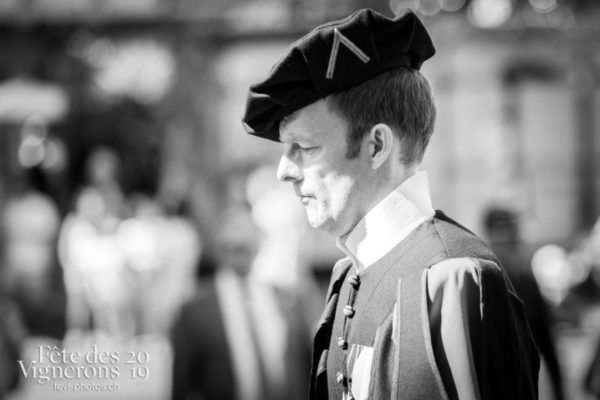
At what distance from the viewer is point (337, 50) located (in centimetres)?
154

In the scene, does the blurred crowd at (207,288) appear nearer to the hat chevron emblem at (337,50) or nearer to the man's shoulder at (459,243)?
the man's shoulder at (459,243)

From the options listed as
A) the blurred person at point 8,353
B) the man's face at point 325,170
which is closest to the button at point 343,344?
the man's face at point 325,170

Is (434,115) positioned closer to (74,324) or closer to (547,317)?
(547,317)

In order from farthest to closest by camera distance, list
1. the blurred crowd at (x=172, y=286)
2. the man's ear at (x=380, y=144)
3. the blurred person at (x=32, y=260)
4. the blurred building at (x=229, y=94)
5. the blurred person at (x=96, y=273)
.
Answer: the blurred building at (x=229, y=94)
the blurred person at (x=32, y=260)
the blurred person at (x=96, y=273)
the blurred crowd at (x=172, y=286)
the man's ear at (x=380, y=144)

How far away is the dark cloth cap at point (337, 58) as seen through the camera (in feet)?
5.05

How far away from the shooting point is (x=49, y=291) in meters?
9.30

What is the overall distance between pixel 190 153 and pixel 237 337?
25.4 feet

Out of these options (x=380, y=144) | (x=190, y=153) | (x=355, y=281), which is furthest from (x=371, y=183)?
(x=190, y=153)

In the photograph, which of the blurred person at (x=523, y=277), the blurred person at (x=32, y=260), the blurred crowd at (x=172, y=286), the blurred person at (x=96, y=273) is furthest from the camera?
the blurred person at (x=32, y=260)

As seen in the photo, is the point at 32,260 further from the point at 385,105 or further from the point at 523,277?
the point at 385,105

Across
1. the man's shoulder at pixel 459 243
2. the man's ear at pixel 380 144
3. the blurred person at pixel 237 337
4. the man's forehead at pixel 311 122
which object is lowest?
the blurred person at pixel 237 337

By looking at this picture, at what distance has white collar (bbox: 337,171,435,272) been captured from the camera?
1.60 m

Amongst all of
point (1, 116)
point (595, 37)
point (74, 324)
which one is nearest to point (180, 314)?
point (74, 324)

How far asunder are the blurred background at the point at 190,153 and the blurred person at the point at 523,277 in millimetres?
1226
